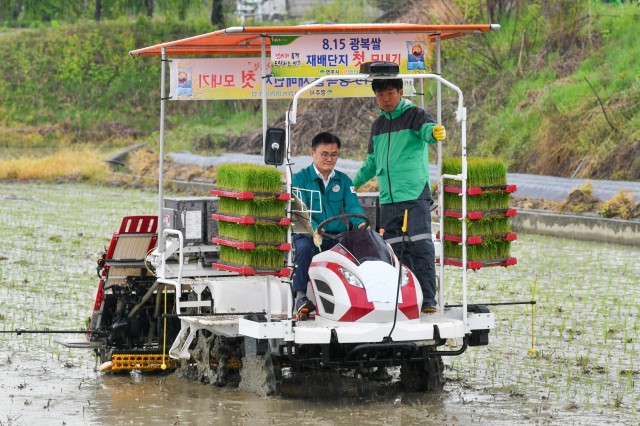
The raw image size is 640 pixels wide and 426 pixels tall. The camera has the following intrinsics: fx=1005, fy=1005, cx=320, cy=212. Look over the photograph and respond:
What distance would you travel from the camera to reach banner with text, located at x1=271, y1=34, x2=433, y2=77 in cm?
729

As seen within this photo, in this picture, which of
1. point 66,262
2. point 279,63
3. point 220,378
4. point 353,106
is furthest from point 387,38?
point 353,106

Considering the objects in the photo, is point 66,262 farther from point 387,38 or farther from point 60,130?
point 60,130

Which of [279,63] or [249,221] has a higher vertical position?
[279,63]

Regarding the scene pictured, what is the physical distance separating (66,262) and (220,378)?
7154 mm

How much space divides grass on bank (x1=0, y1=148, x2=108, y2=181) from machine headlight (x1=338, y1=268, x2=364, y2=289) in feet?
73.2

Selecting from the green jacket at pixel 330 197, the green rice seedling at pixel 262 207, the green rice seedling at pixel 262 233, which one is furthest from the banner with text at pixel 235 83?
the green rice seedling at pixel 262 233

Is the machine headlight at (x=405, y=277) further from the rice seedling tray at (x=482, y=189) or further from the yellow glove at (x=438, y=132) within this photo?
the yellow glove at (x=438, y=132)

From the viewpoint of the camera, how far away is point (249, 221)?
21.2 ft

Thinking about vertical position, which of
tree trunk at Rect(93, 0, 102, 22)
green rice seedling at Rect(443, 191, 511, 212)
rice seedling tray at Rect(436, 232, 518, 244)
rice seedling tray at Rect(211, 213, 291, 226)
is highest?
tree trunk at Rect(93, 0, 102, 22)

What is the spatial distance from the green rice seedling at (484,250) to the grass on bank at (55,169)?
72.6ft

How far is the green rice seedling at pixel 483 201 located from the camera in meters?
7.02

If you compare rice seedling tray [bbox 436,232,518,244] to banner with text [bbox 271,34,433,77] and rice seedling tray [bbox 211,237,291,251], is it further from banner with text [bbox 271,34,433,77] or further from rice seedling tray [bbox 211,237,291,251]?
banner with text [bbox 271,34,433,77]

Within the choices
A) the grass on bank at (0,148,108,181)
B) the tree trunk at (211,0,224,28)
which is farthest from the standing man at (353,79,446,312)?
the tree trunk at (211,0,224,28)

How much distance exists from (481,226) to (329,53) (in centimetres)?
167
